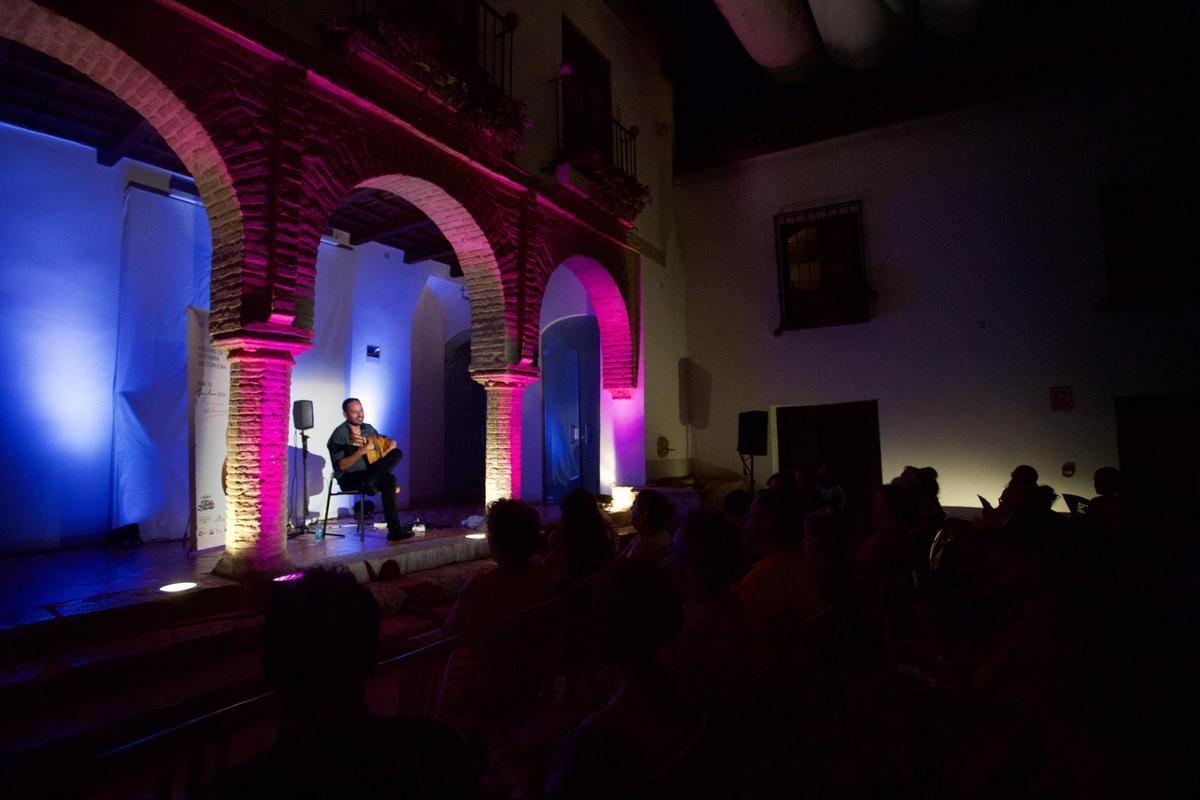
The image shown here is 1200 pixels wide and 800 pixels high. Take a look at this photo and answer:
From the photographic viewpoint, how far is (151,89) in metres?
3.83

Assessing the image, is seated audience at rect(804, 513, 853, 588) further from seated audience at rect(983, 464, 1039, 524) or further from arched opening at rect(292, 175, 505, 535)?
arched opening at rect(292, 175, 505, 535)

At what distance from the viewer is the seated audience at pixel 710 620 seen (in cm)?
192

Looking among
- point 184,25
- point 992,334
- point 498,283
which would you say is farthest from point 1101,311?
point 184,25

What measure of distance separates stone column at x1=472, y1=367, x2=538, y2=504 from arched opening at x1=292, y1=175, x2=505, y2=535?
0.73ft

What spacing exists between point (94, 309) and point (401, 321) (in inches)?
147

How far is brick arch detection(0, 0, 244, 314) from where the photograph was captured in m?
3.42

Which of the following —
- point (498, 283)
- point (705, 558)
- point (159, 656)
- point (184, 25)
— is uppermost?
point (184, 25)

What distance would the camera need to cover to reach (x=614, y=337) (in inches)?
345

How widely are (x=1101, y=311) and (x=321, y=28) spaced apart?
359 inches

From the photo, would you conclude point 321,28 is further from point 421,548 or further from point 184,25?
point 421,548

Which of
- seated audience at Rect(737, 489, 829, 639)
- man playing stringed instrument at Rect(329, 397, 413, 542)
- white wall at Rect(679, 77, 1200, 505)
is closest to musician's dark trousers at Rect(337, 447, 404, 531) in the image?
man playing stringed instrument at Rect(329, 397, 413, 542)

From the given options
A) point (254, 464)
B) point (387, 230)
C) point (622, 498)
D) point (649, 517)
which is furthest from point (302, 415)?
point (649, 517)

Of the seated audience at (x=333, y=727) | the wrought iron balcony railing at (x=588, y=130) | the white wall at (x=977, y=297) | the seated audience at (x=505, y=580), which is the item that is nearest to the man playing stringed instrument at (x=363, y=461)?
the seated audience at (x=505, y=580)

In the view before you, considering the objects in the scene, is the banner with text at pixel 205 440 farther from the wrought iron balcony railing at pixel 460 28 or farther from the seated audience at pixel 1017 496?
the seated audience at pixel 1017 496
